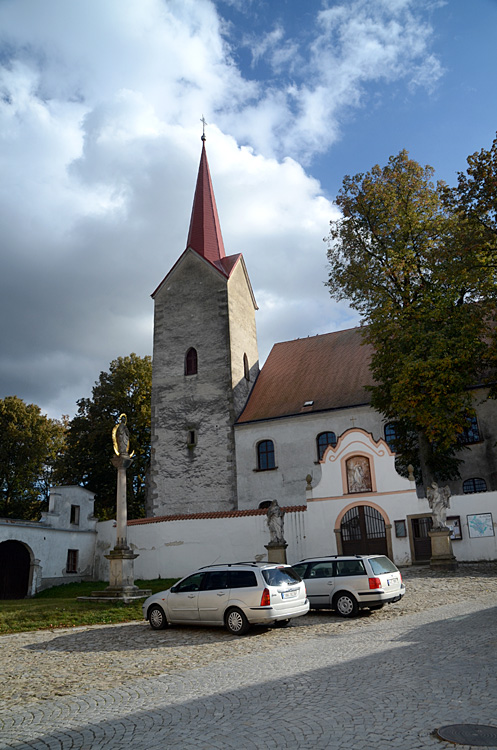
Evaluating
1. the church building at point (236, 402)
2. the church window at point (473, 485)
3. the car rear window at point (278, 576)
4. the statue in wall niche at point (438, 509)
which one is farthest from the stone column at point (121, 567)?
the church window at point (473, 485)

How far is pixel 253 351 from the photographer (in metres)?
35.8

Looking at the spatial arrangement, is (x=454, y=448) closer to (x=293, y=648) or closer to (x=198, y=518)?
(x=198, y=518)

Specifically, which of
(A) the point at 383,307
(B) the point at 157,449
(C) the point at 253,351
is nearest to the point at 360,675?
(A) the point at 383,307

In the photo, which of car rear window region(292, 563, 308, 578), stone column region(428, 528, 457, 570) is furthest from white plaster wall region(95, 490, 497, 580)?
car rear window region(292, 563, 308, 578)

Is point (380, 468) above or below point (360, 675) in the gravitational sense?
above

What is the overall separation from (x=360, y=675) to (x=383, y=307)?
1910 cm

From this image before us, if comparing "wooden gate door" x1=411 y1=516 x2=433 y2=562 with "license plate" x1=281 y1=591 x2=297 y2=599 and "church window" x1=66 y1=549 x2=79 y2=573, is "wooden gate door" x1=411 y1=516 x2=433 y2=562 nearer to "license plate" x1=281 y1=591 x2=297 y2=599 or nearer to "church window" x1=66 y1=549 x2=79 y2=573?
"license plate" x1=281 y1=591 x2=297 y2=599

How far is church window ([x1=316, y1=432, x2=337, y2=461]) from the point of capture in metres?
28.6

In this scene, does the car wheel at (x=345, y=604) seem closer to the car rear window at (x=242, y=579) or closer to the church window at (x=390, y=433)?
the car rear window at (x=242, y=579)

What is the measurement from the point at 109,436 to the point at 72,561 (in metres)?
9.45

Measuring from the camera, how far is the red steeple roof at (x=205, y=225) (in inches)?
1410

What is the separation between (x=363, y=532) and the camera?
74.6ft

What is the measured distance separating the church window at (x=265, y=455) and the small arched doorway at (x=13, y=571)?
11456mm

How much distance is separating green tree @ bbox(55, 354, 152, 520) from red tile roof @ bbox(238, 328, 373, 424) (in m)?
9.26
